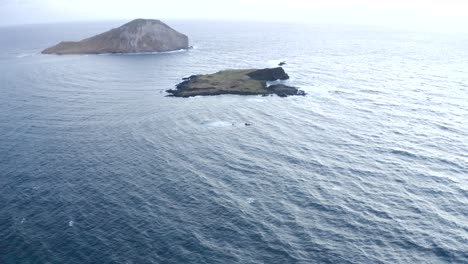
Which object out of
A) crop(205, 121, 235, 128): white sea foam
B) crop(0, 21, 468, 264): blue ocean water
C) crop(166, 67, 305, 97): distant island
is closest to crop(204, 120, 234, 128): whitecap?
crop(205, 121, 235, 128): white sea foam

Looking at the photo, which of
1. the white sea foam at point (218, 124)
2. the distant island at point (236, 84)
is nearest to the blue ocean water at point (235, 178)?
the white sea foam at point (218, 124)

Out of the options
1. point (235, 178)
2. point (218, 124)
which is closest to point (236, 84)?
point (218, 124)

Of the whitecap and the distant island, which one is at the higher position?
the distant island

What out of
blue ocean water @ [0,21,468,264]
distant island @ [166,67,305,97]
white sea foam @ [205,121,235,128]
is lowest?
blue ocean water @ [0,21,468,264]

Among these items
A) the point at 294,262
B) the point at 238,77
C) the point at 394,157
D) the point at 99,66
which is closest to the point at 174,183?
the point at 294,262

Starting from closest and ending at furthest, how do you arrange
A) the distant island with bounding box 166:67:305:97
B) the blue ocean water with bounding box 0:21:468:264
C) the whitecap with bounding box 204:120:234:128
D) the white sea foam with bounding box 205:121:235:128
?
the blue ocean water with bounding box 0:21:468:264
the white sea foam with bounding box 205:121:235:128
the whitecap with bounding box 204:120:234:128
the distant island with bounding box 166:67:305:97

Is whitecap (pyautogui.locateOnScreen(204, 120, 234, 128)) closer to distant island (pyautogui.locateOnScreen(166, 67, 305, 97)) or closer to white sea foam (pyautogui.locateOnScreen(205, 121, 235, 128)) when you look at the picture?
white sea foam (pyautogui.locateOnScreen(205, 121, 235, 128))
